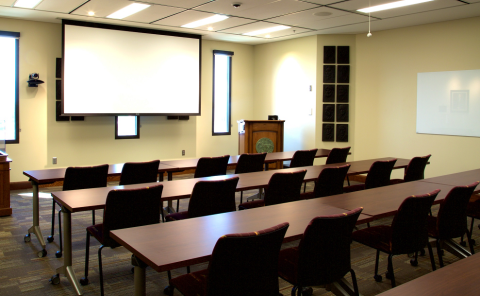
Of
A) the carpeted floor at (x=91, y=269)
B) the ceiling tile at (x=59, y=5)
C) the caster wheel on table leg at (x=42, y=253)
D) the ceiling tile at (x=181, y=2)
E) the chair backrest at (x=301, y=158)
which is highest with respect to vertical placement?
the ceiling tile at (x=181, y=2)

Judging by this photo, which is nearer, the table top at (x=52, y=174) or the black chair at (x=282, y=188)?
the black chair at (x=282, y=188)

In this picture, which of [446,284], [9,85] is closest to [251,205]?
[446,284]

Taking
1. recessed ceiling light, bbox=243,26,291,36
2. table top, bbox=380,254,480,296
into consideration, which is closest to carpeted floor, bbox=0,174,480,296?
table top, bbox=380,254,480,296

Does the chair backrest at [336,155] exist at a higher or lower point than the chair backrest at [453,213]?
higher

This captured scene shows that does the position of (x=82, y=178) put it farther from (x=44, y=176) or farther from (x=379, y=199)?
(x=379, y=199)

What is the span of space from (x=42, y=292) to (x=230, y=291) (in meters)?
2.04

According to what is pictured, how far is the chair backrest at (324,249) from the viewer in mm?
2348

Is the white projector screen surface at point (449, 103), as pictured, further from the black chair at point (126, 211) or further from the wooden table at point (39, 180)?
the black chair at point (126, 211)

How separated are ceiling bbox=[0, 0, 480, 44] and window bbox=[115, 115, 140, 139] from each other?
1.88 m

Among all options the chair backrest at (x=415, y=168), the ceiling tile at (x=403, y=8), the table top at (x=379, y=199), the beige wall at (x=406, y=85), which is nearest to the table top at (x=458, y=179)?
the table top at (x=379, y=199)

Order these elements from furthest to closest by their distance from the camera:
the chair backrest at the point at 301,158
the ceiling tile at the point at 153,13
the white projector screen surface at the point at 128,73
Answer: the white projector screen surface at the point at 128,73 < the ceiling tile at the point at 153,13 < the chair backrest at the point at 301,158

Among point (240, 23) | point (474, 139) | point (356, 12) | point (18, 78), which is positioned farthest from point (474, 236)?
point (18, 78)

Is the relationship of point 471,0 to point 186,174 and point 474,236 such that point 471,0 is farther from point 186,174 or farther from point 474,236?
point 186,174

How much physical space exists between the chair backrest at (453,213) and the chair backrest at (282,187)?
4.37 feet
